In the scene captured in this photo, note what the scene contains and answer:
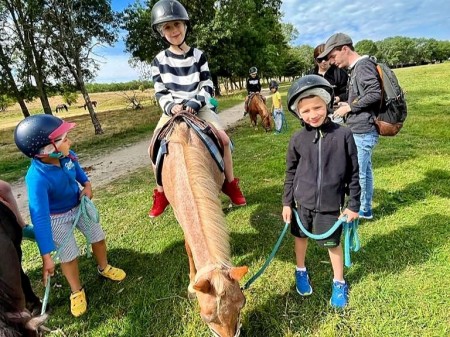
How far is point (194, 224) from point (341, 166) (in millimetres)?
1357

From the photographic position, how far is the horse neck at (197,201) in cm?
188

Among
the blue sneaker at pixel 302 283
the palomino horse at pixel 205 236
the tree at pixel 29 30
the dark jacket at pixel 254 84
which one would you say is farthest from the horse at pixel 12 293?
the tree at pixel 29 30

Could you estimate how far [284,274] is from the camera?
3178 mm

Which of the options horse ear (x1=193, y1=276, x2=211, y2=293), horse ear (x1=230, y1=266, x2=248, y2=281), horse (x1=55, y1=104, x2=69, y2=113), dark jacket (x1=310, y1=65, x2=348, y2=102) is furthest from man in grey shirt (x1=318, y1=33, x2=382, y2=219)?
horse (x1=55, y1=104, x2=69, y2=113)

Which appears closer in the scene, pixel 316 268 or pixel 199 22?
pixel 316 268

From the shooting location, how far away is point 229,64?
28.6 metres

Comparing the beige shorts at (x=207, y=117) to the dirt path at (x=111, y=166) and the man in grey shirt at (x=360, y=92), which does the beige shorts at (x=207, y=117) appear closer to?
the man in grey shirt at (x=360, y=92)

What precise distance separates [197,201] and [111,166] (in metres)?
7.42

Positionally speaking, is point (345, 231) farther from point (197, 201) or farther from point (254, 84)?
point (254, 84)

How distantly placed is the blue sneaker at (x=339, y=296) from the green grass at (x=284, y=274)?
0.21ft

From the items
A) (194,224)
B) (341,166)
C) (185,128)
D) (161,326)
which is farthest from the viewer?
(185,128)

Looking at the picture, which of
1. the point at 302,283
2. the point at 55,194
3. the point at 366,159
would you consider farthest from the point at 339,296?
the point at 55,194

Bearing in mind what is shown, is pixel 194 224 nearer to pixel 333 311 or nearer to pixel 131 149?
pixel 333 311

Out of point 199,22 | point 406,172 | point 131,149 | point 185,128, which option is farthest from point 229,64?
point 185,128
